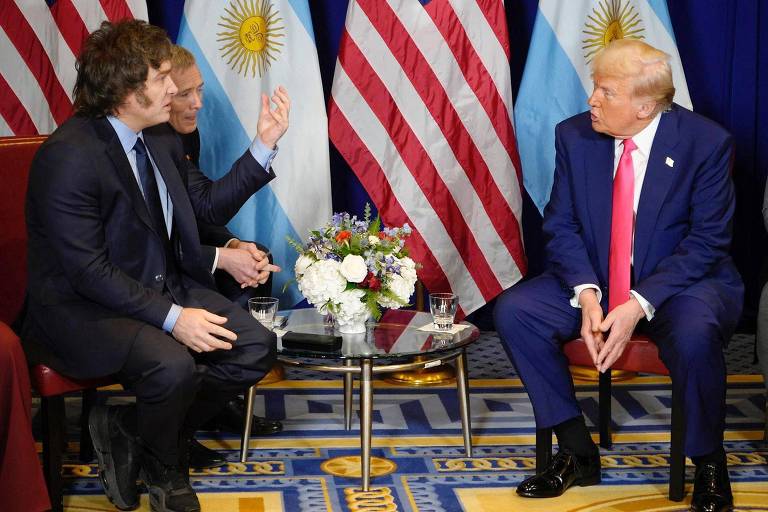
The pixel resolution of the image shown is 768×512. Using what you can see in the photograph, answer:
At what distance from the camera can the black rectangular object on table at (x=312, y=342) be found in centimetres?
339

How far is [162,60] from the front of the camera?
3293 mm

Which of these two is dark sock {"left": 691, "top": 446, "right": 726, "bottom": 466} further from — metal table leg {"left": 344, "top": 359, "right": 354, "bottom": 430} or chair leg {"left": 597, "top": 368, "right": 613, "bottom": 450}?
metal table leg {"left": 344, "top": 359, "right": 354, "bottom": 430}

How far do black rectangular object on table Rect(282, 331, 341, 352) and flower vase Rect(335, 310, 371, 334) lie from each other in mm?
138

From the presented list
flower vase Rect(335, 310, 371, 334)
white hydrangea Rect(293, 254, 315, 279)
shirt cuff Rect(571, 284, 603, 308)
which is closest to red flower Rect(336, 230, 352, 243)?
white hydrangea Rect(293, 254, 315, 279)

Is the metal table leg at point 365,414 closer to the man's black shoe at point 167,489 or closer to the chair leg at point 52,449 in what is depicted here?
the man's black shoe at point 167,489

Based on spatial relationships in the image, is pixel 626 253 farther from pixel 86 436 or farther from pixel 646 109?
pixel 86 436

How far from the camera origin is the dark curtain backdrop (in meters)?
5.56

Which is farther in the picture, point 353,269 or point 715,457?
point 353,269

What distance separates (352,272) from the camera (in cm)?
352

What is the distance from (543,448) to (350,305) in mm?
765

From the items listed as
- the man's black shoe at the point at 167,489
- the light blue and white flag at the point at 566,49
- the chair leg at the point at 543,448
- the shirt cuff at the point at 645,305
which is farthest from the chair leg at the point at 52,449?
the light blue and white flag at the point at 566,49

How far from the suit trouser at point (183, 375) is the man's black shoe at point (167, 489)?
0.04 m

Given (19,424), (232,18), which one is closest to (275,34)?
(232,18)

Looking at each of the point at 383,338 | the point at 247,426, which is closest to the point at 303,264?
the point at 383,338
